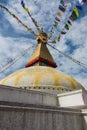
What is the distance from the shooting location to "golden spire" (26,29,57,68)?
69.6 feet

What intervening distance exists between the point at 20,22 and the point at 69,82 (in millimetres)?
8791

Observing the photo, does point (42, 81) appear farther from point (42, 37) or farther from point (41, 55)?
point (42, 37)

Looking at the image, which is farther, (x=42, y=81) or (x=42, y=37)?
(x=42, y=37)

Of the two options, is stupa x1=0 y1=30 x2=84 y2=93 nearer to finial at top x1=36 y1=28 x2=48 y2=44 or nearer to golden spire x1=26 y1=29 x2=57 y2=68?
golden spire x1=26 y1=29 x2=57 y2=68

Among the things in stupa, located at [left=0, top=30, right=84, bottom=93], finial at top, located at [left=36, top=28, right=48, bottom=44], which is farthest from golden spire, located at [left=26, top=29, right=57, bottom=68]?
stupa, located at [left=0, top=30, right=84, bottom=93]

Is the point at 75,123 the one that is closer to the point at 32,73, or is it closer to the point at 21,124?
the point at 21,124

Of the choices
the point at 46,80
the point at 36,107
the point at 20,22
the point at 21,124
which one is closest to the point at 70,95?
the point at 46,80

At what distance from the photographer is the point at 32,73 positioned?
53.5 ft

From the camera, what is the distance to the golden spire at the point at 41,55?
2120 centimetres

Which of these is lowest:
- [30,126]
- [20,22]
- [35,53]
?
[30,126]

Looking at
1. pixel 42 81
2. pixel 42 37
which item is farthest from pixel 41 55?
pixel 42 81

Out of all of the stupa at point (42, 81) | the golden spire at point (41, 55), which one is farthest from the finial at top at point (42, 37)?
the stupa at point (42, 81)

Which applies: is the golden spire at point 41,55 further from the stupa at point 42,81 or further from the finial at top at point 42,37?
the stupa at point 42,81

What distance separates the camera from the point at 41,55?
70.9 feet
